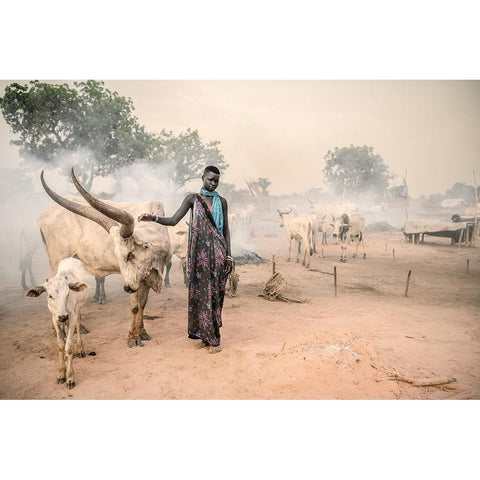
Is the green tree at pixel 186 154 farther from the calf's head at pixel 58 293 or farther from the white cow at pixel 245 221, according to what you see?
the calf's head at pixel 58 293

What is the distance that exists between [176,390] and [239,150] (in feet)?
27.9

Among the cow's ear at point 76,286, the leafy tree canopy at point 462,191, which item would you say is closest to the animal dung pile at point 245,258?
the cow's ear at point 76,286

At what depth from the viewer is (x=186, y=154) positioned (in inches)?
425

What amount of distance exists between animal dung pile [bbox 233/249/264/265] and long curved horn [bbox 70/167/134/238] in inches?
242

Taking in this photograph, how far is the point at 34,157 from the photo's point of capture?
759 cm

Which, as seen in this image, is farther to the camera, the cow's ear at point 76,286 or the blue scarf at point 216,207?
the blue scarf at point 216,207

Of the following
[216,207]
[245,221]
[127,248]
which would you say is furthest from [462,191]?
[127,248]

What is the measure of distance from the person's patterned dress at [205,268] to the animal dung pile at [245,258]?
580cm

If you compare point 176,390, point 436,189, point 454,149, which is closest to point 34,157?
point 176,390

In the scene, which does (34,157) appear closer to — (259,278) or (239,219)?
(259,278)

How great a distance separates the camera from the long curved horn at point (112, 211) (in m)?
3.05

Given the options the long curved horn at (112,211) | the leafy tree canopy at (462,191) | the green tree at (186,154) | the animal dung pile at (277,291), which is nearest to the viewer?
the long curved horn at (112,211)

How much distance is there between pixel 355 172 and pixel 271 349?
53.3ft

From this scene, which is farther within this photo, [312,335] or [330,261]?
[330,261]
